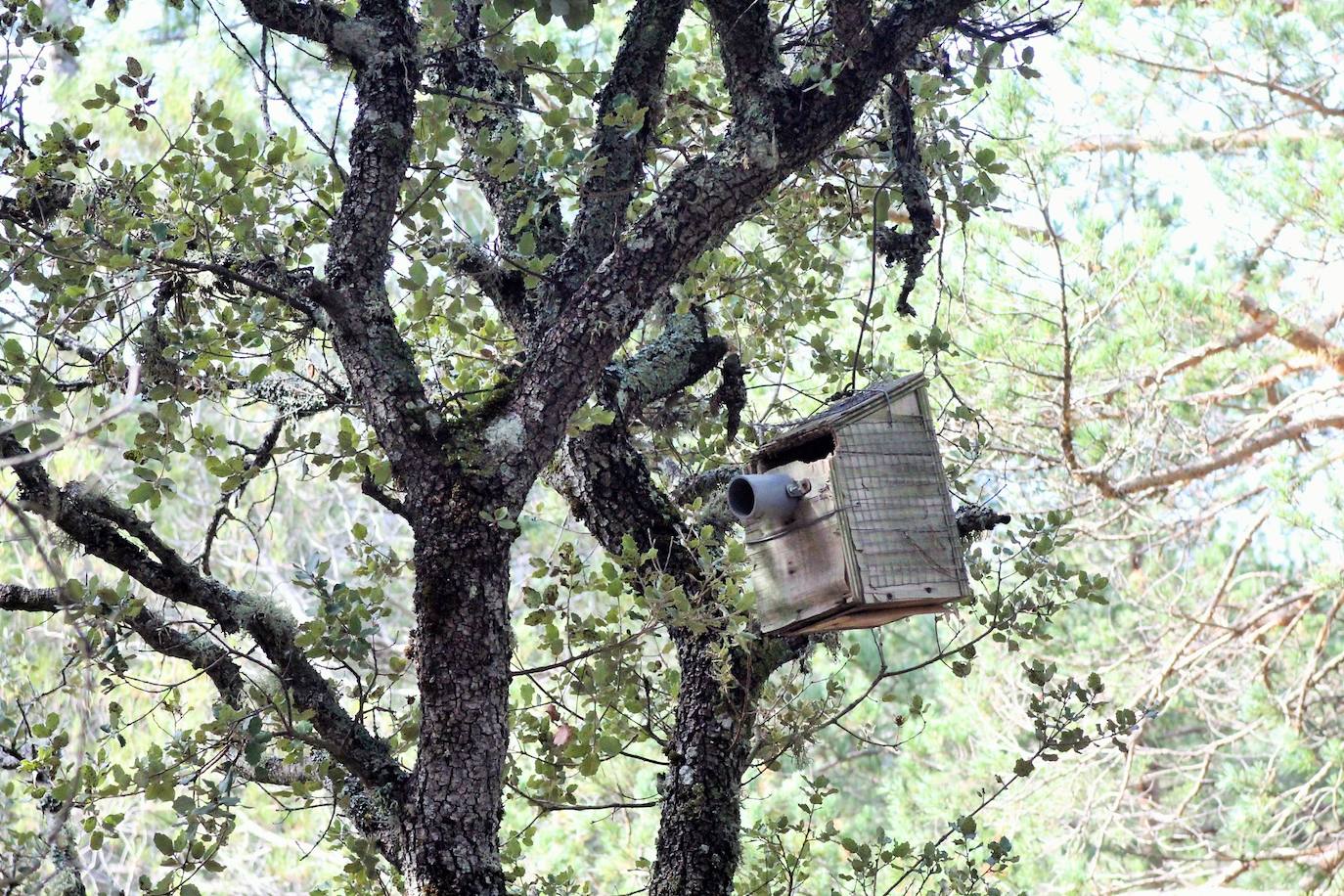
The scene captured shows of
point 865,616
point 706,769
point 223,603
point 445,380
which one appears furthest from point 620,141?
point 706,769

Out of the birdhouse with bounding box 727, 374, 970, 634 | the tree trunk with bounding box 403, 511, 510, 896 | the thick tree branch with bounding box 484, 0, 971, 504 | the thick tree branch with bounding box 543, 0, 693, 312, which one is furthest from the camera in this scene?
the thick tree branch with bounding box 543, 0, 693, 312

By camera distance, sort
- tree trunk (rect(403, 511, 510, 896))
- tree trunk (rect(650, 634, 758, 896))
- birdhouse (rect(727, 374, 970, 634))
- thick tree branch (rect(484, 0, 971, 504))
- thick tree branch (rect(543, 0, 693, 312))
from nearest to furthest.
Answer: tree trunk (rect(403, 511, 510, 896))
thick tree branch (rect(484, 0, 971, 504))
birdhouse (rect(727, 374, 970, 634))
thick tree branch (rect(543, 0, 693, 312))
tree trunk (rect(650, 634, 758, 896))

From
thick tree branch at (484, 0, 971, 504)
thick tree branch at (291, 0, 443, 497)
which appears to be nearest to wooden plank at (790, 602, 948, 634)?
thick tree branch at (484, 0, 971, 504)

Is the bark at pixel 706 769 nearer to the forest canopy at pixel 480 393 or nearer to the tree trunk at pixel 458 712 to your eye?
the forest canopy at pixel 480 393

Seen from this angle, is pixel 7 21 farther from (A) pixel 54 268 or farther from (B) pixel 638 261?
(B) pixel 638 261

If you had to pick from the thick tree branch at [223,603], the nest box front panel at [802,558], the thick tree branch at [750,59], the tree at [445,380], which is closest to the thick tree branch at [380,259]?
the tree at [445,380]

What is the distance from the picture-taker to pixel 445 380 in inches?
115

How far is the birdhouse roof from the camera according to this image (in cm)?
230

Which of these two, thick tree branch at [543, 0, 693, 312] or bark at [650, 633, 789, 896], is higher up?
thick tree branch at [543, 0, 693, 312]

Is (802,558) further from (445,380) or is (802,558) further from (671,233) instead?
(445,380)

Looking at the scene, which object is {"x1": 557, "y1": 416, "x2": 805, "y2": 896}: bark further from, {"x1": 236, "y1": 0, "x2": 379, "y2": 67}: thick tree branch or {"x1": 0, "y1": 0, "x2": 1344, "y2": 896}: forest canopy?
{"x1": 236, "y1": 0, "x2": 379, "y2": 67}: thick tree branch

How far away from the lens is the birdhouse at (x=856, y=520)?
88.9 inches

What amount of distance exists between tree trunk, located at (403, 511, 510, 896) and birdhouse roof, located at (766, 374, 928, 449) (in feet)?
1.84

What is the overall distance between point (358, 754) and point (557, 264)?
3.00 feet
